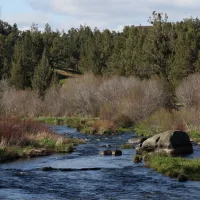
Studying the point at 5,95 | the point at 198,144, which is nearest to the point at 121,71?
the point at 5,95

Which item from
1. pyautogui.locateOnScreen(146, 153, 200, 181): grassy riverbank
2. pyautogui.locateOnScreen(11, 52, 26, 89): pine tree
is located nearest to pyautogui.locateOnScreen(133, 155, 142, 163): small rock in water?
pyautogui.locateOnScreen(146, 153, 200, 181): grassy riverbank

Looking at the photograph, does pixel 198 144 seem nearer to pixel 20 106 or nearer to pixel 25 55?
pixel 20 106

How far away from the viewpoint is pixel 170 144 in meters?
37.2

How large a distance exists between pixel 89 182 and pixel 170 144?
11990mm

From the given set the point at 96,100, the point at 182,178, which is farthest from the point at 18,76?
the point at 182,178

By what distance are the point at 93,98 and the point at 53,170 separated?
141 ft

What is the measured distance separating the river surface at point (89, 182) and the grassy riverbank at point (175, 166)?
0.60 m

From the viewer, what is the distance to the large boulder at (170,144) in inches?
1460

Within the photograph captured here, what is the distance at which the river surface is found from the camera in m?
23.8

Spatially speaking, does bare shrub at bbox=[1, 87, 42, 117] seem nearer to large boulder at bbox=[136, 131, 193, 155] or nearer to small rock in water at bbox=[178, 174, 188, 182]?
large boulder at bbox=[136, 131, 193, 155]

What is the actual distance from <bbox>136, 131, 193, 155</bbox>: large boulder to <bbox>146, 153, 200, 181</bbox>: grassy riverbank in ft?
14.8

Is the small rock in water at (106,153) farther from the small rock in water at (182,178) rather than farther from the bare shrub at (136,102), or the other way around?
the bare shrub at (136,102)

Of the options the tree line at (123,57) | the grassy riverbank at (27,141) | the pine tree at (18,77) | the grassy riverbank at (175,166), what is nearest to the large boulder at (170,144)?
the grassy riverbank at (175,166)

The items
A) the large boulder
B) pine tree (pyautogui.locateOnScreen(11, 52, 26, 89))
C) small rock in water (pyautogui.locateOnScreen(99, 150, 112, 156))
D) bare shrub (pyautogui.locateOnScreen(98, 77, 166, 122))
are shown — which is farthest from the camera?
pine tree (pyautogui.locateOnScreen(11, 52, 26, 89))
